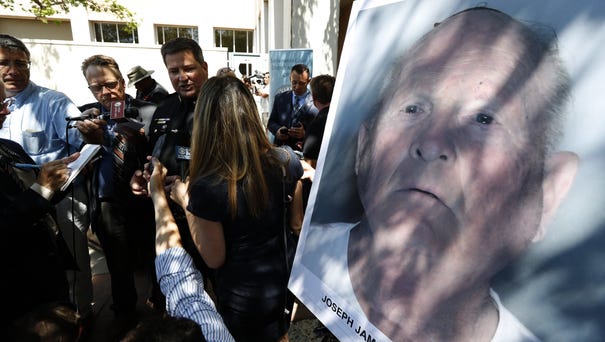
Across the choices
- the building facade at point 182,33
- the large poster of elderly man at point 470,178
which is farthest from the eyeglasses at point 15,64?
the building facade at point 182,33

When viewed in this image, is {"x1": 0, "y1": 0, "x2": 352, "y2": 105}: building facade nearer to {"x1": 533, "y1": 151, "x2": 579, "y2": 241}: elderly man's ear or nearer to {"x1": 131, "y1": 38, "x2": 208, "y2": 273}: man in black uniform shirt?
{"x1": 131, "y1": 38, "x2": 208, "y2": 273}: man in black uniform shirt

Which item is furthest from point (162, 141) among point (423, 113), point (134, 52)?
point (134, 52)

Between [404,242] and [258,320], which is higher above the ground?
[404,242]

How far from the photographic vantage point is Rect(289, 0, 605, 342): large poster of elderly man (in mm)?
562

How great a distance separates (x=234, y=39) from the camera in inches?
904

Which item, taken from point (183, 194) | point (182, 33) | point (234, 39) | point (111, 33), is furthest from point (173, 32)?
point (183, 194)

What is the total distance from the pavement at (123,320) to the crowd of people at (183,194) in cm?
94

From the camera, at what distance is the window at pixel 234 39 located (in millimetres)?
22531

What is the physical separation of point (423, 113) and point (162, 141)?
5.68ft

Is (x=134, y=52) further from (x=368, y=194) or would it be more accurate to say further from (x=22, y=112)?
(x=368, y=194)

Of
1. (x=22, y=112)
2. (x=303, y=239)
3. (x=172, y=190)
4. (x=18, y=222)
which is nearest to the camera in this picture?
(x=303, y=239)

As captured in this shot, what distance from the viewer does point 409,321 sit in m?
0.79

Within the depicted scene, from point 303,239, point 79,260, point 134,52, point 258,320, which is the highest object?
point 134,52

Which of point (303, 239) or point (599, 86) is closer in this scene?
point (599, 86)
